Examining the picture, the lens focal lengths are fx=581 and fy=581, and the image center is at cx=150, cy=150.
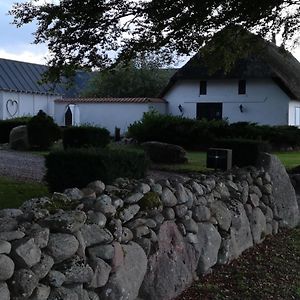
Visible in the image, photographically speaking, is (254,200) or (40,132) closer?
(254,200)

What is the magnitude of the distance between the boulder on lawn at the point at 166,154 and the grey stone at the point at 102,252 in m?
14.2

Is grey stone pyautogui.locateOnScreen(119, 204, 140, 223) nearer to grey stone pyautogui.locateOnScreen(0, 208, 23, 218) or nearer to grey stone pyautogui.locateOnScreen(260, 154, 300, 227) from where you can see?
grey stone pyautogui.locateOnScreen(0, 208, 23, 218)

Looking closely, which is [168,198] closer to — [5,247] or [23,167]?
[5,247]

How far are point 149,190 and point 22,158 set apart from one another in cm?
1354

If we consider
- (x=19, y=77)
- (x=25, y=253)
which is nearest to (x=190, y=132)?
(x=19, y=77)

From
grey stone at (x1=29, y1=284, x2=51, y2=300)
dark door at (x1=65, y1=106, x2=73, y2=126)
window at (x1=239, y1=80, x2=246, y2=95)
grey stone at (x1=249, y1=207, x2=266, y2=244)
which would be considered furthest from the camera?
dark door at (x1=65, y1=106, x2=73, y2=126)

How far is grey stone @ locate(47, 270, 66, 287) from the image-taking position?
3835 mm

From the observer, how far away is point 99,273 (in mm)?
4336

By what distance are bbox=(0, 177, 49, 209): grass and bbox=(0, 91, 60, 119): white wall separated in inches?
1242


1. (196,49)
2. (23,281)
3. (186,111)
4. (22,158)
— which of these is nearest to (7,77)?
(186,111)

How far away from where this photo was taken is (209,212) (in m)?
6.59

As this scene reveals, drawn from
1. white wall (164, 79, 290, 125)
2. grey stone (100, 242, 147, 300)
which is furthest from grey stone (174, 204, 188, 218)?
white wall (164, 79, 290, 125)

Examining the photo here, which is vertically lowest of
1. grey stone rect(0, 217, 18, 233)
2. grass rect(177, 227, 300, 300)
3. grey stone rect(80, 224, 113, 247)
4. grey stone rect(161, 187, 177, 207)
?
grass rect(177, 227, 300, 300)

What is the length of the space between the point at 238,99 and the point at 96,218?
38.3 m
